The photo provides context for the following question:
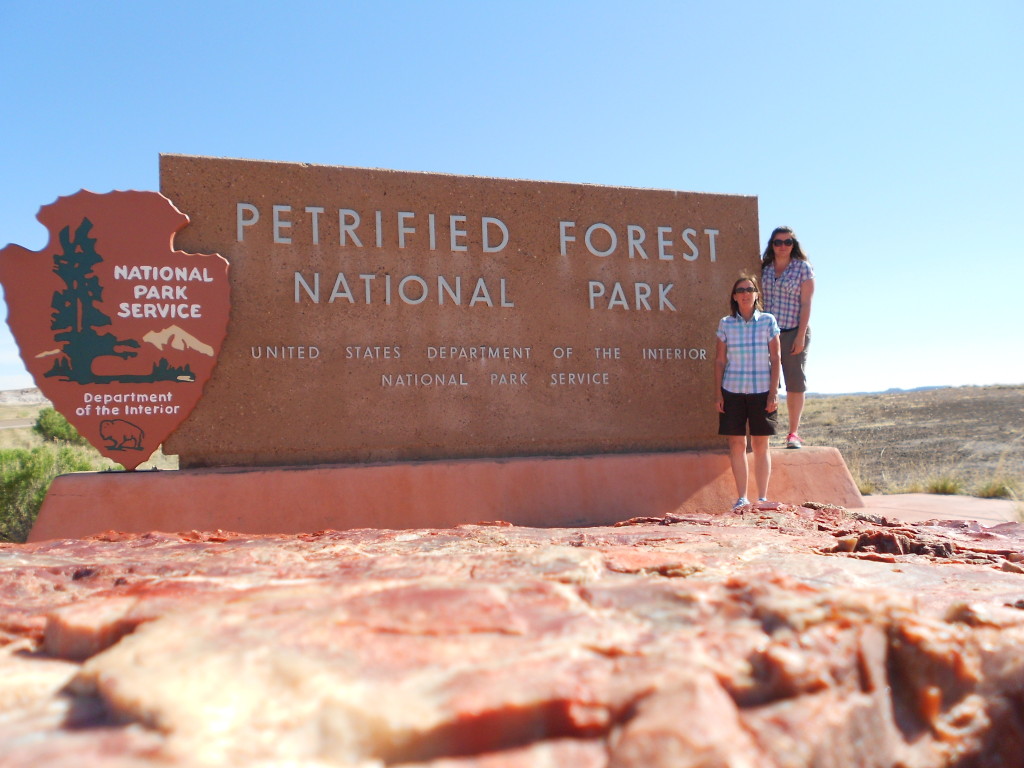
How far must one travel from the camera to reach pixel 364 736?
2.70 feet

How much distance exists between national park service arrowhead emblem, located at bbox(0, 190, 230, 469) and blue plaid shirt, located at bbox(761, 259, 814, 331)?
3848mm

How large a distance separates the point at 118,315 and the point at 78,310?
0.73 ft

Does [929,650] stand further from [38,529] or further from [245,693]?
[38,529]

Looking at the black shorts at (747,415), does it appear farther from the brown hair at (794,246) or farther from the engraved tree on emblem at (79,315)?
the engraved tree on emblem at (79,315)

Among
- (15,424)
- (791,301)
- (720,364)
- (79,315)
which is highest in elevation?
(791,301)

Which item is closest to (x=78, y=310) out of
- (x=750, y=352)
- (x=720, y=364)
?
(x=720, y=364)

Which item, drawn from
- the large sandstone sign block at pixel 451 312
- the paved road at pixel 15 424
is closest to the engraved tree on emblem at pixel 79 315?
the large sandstone sign block at pixel 451 312

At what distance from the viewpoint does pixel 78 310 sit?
410cm

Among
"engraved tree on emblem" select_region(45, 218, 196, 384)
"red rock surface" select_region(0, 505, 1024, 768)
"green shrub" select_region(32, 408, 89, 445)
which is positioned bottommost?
"red rock surface" select_region(0, 505, 1024, 768)

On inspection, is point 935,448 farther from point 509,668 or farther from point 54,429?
point 54,429

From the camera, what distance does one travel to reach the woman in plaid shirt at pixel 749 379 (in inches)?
169

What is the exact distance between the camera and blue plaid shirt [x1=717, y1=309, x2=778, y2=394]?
14.1 feet

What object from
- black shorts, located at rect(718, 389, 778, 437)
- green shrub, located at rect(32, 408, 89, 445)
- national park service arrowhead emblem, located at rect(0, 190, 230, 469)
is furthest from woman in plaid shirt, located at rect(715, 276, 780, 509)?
green shrub, located at rect(32, 408, 89, 445)

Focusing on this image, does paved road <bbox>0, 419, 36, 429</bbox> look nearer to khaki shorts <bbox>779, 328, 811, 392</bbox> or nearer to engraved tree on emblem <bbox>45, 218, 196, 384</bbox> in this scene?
engraved tree on emblem <bbox>45, 218, 196, 384</bbox>
